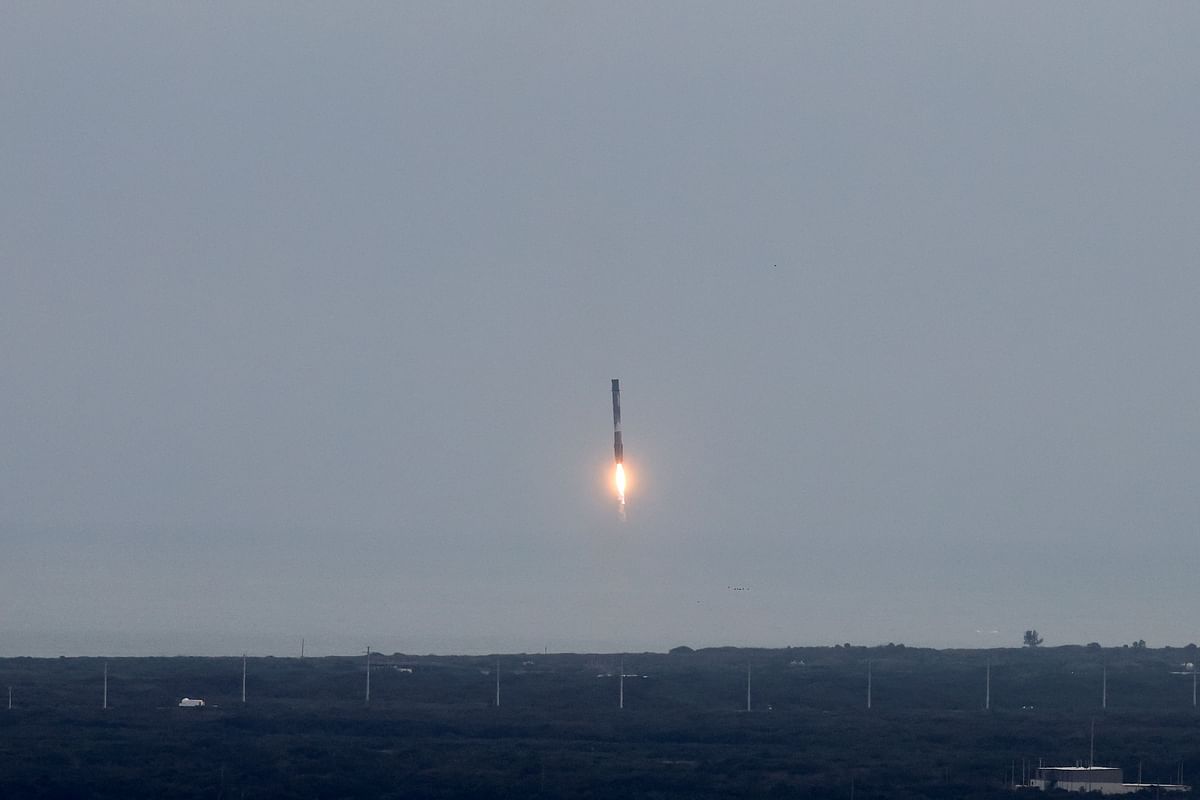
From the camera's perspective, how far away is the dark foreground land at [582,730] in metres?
77.7

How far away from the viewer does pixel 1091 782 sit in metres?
76.4

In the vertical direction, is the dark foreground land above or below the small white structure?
below

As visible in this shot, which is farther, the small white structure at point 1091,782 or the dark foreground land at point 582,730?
the dark foreground land at point 582,730

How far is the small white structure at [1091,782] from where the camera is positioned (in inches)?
2970

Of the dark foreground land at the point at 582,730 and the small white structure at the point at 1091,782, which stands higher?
the small white structure at the point at 1091,782

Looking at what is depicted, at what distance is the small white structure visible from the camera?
75.4 meters

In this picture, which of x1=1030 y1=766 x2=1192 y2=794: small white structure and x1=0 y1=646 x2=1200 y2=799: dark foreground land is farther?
x1=0 y1=646 x2=1200 y2=799: dark foreground land

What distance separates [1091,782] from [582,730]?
35663 millimetres

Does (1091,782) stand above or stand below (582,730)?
above

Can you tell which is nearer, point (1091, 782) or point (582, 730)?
point (1091, 782)

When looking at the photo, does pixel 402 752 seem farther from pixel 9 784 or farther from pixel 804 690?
pixel 804 690

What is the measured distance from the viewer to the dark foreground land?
77.7 meters

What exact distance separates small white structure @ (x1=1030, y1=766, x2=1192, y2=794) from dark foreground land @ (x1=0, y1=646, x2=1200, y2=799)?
6.31ft

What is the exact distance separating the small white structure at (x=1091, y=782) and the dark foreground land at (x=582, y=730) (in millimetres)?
1923
